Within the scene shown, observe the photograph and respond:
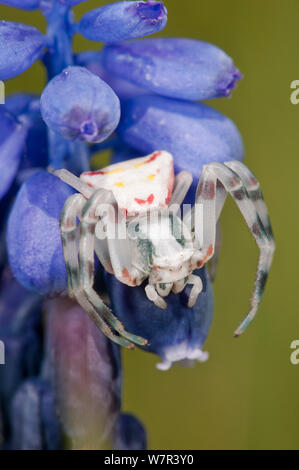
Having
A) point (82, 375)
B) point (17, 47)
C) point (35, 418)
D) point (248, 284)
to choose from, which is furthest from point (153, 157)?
point (248, 284)

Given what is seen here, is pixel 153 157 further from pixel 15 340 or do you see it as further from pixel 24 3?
pixel 15 340

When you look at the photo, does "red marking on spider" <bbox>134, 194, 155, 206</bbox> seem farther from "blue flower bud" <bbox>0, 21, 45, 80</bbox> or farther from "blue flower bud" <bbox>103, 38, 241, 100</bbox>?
"blue flower bud" <bbox>0, 21, 45, 80</bbox>

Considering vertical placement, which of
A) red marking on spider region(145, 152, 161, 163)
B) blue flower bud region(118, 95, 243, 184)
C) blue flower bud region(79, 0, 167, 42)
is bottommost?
red marking on spider region(145, 152, 161, 163)

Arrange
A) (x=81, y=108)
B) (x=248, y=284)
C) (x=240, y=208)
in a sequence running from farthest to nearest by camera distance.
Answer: (x=248, y=284) < (x=240, y=208) < (x=81, y=108)

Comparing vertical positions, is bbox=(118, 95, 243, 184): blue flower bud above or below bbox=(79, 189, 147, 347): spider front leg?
above

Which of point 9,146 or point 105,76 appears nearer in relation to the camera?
point 9,146

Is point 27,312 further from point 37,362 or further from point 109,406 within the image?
point 109,406

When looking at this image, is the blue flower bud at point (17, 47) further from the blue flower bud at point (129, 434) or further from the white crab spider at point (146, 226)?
the blue flower bud at point (129, 434)

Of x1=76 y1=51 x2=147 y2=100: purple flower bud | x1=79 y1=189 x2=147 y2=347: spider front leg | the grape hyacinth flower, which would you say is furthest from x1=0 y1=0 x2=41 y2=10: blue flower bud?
x1=79 y1=189 x2=147 y2=347: spider front leg
